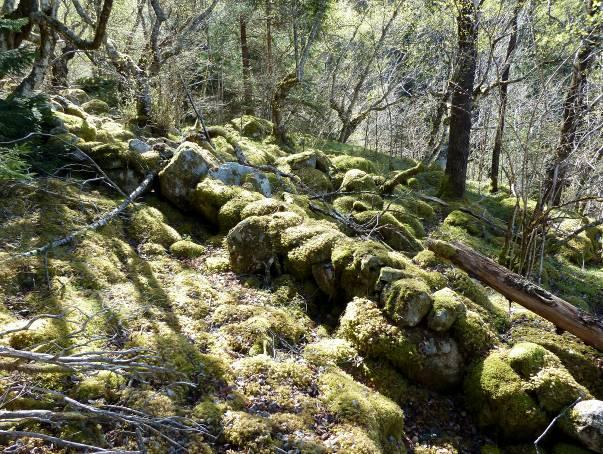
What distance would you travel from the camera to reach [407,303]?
4.65 m

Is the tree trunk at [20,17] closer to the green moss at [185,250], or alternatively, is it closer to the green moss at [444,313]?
the green moss at [185,250]

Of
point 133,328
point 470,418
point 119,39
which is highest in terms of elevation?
point 119,39

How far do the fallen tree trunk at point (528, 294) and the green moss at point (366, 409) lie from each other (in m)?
2.48

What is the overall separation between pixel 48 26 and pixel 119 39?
10.7 meters

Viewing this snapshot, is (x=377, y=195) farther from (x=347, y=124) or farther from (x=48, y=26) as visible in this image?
(x=347, y=124)

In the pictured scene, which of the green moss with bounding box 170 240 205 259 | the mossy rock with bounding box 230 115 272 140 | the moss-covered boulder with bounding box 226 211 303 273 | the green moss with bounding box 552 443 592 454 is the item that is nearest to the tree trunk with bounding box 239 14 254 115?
the mossy rock with bounding box 230 115 272 140

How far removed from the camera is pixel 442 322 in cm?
459

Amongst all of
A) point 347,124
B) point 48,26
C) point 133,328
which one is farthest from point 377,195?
point 347,124

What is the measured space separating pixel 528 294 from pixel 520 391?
1584 mm

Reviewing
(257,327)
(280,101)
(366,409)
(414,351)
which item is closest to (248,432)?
(366,409)

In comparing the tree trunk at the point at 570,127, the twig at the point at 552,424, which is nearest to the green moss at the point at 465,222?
the tree trunk at the point at 570,127

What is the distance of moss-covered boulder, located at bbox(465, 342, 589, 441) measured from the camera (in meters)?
4.11

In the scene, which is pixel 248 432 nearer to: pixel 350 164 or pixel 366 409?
pixel 366 409

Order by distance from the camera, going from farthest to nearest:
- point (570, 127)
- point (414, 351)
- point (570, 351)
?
point (570, 127)
point (570, 351)
point (414, 351)
